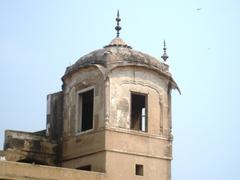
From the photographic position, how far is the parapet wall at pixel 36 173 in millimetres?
19562

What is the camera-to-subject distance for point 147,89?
2328 centimetres

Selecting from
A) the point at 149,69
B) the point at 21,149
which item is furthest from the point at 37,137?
the point at 149,69

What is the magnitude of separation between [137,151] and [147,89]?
2.25 meters

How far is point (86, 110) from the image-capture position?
2445cm

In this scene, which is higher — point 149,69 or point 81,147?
point 149,69

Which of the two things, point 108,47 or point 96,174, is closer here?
point 96,174

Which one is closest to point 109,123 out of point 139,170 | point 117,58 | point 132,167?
point 132,167

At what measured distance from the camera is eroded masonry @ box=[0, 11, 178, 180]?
22.2 meters

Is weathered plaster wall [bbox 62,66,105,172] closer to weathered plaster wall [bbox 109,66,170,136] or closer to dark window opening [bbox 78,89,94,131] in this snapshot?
dark window opening [bbox 78,89,94,131]

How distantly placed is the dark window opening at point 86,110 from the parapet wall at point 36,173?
9.35ft

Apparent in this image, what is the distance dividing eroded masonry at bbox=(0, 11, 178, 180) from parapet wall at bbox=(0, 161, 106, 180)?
754 mm

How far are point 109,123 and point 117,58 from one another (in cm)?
232

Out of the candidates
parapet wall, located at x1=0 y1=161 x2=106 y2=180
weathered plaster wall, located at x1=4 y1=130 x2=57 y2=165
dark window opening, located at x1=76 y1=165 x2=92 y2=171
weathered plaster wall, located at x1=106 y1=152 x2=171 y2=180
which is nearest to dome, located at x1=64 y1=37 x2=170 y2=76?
weathered plaster wall, located at x1=4 y1=130 x2=57 y2=165

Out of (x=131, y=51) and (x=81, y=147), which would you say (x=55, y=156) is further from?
(x=131, y=51)
